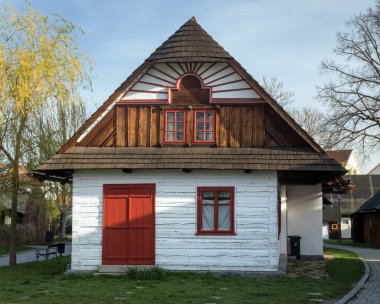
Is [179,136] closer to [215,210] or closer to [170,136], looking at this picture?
[170,136]

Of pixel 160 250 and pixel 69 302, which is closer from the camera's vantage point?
pixel 69 302

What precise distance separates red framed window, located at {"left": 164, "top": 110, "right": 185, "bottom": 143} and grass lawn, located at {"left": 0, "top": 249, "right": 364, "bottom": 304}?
Result: 13.3ft

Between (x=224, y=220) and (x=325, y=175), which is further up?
(x=325, y=175)

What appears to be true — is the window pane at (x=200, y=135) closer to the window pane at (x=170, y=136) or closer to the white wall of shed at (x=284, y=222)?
the window pane at (x=170, y=136)

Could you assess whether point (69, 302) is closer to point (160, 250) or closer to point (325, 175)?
point (160, 250)

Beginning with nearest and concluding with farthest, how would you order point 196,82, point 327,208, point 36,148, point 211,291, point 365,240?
point 211,291 < point 196,82 < point 36,148 < point 365,240 < point 327,208

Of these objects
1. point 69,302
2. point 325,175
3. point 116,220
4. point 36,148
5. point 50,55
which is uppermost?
point 50,55

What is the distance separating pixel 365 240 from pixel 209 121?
108 ft

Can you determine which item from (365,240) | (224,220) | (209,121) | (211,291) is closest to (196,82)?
(209,121)

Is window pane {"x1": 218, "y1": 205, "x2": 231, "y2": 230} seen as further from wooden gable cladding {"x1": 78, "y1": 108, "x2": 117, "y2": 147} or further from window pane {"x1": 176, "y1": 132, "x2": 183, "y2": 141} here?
wooden gable cladding {"x1": 78, "y1": 108, "x2": 117, "y2": 147}

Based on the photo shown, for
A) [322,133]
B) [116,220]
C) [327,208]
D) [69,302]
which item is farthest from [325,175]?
[327,208]

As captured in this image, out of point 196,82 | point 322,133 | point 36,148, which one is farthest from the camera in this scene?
point 322,133

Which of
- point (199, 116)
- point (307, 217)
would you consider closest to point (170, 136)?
point (199, 116)

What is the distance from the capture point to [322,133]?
37531 millimetres
